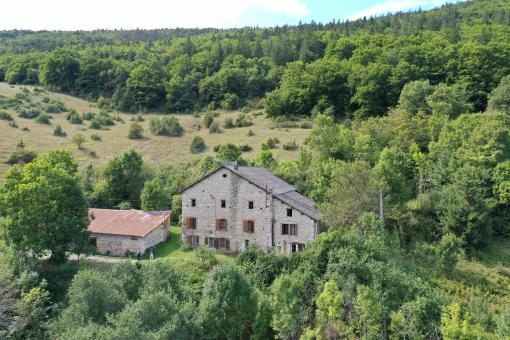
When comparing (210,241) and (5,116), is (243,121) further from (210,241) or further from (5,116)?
(210,241)

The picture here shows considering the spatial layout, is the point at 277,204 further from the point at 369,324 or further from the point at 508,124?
the point at 508,124

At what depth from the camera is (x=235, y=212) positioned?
41469 millimetres

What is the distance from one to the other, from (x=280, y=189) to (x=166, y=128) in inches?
1768

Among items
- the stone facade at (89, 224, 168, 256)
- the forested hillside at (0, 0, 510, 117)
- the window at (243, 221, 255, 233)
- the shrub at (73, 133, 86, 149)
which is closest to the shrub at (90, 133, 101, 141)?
the shrub at (73, 133, 86, 149)

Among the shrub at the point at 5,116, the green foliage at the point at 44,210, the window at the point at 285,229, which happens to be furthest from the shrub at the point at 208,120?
the window at the point at 285,229

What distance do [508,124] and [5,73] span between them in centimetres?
11155

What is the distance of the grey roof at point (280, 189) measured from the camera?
131 feet

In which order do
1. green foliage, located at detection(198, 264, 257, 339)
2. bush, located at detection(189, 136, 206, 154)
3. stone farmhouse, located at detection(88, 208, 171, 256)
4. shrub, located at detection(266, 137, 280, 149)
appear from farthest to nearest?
bush, located at detection(189, 136, 206, 154) < shrub, located at detection(266, 137, 280, 149) < stone farmhouse, located at detection(88, 208, 171, 256) < green foliage, located at detection(198, 264, 257, 339)

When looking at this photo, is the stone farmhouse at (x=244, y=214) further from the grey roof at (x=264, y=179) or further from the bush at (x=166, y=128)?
the bush at (x=166, y=128)

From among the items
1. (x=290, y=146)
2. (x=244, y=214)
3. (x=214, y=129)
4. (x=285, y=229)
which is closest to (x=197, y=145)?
(x=214, y=129)

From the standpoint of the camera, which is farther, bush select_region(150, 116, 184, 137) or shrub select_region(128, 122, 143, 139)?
bush select_region(150, 116, 184, 137)

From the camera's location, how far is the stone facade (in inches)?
1663

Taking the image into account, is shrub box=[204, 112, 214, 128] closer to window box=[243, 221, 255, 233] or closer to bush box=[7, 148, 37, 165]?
bush box=[7, 148, 37, 165]

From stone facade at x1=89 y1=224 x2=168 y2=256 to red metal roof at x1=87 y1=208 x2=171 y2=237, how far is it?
39 centimetres
